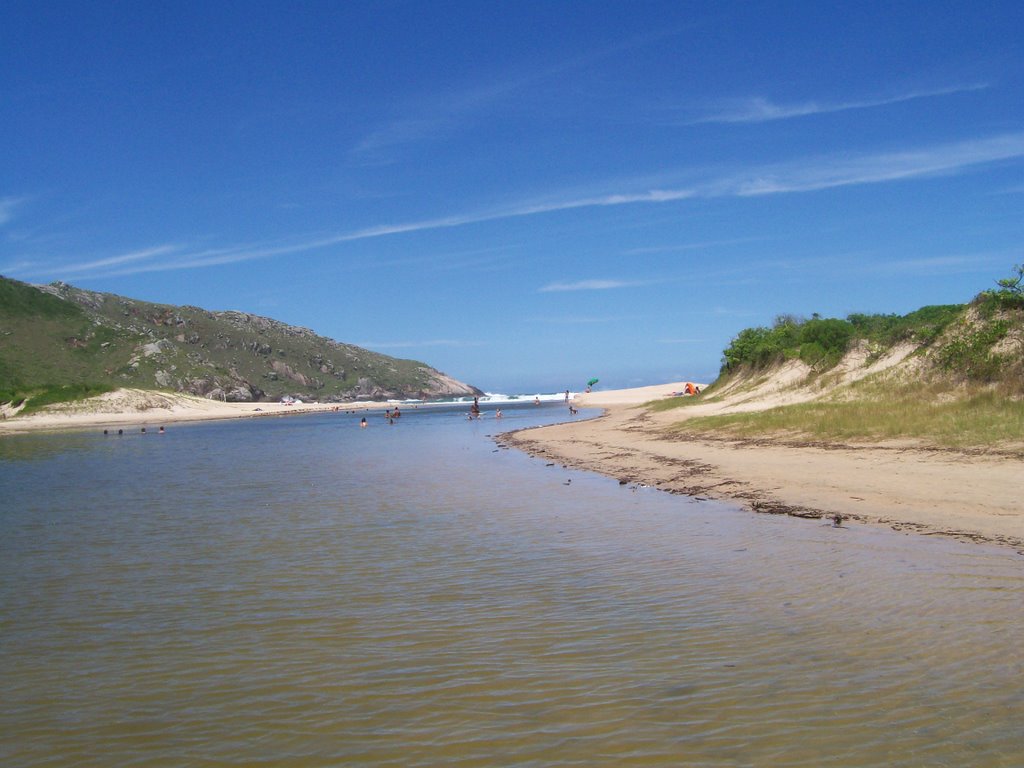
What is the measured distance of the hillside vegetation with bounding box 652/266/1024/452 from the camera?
22.5 m

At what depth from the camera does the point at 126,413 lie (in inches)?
3317

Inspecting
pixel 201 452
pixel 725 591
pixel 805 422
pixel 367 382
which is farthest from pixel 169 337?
pixel 725 591

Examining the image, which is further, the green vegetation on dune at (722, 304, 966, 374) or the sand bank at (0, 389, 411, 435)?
the sand bank at (0, 389, 411, 435)

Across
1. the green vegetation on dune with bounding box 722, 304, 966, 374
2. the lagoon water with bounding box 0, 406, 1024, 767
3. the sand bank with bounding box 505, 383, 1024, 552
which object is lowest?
the lagoon water with bounding box 0, 406, 1024, 767

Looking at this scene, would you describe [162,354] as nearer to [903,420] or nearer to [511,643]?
[903,420]

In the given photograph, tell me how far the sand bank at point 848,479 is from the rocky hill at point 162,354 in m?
80.3

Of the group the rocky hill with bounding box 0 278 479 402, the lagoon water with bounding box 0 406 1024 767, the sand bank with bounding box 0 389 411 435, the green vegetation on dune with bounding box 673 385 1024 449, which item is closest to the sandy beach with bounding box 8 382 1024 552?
the green vegetation on dune with bounding box 673 385 1024 449

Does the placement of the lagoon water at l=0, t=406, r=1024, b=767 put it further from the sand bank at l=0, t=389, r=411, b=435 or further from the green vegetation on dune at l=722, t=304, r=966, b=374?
the sand bank at l=0, t=389, r=411, b=435

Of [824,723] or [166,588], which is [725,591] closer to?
[824,723]

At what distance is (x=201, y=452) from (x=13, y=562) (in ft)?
86.9

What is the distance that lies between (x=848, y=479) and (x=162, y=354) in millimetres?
120843

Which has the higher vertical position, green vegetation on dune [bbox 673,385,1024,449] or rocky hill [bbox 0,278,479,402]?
rocky hill [bbox 0,278,479,402]

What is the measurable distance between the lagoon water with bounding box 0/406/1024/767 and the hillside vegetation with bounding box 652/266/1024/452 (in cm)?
1127

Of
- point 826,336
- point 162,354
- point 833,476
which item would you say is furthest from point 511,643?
point 162,354
